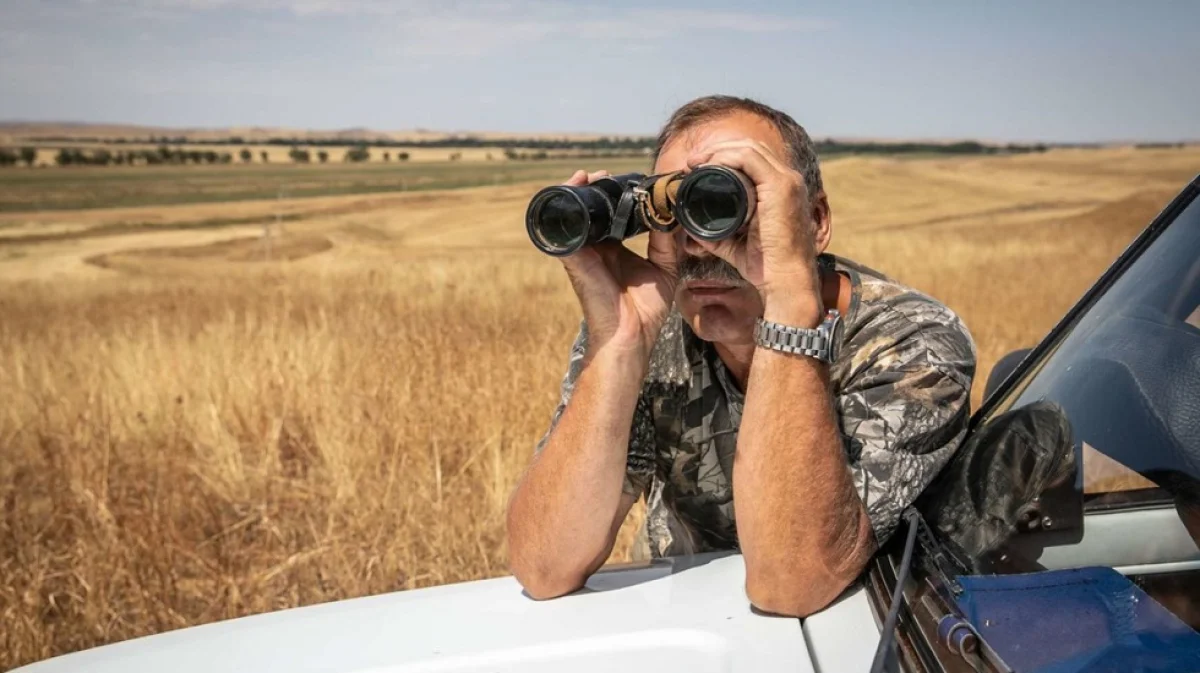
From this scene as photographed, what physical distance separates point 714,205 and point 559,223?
1.12ft

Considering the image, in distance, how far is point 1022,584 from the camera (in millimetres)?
1669

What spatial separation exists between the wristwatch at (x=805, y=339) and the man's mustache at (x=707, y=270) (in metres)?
0.26

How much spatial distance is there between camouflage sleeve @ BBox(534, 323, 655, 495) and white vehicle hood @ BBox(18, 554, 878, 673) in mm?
301

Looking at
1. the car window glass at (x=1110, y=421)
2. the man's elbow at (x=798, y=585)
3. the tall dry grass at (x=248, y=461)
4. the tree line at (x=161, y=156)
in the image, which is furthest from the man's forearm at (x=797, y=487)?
the tree line at (x=161, y=156)

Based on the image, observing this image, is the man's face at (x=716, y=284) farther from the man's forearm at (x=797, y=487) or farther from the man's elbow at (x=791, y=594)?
the man's elbow at (x=791, y=594)

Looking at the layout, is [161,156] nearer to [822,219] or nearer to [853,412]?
[822,219]

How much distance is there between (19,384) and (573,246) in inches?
219

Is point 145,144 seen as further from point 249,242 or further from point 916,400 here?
point 916,400

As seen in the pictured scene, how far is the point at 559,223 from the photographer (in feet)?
7.11

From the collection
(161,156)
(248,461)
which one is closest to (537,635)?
(248,461)

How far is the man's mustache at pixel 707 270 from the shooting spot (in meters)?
2.29

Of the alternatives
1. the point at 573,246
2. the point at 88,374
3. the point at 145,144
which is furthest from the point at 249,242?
the point at 145,144

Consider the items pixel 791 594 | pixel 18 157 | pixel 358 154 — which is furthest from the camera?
pixel 358 154

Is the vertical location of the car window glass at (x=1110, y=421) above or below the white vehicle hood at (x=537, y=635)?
above
